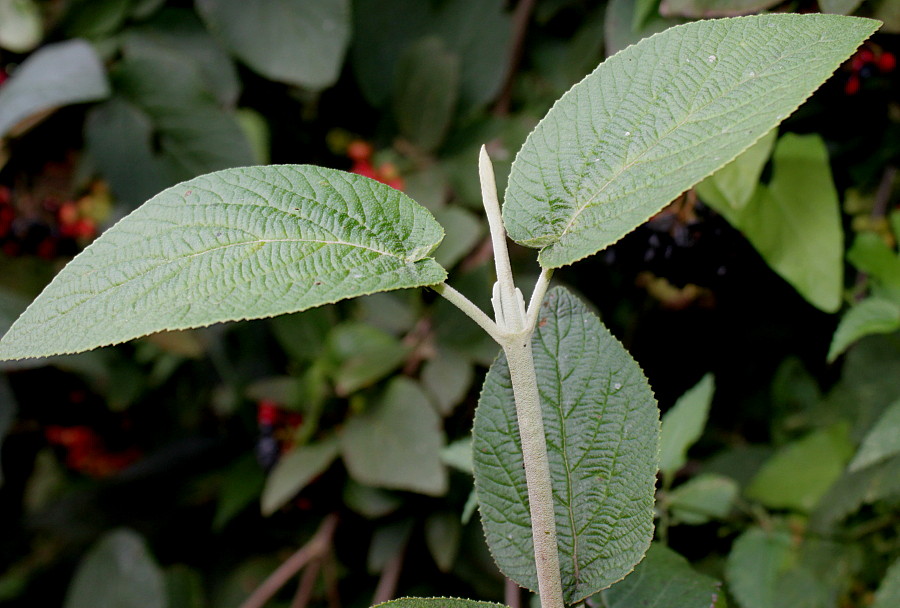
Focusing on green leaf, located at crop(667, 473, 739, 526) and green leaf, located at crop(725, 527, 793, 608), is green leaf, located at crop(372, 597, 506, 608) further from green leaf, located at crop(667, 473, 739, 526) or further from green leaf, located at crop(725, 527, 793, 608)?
green leaf, located at crop(725, 527, 793, 608)

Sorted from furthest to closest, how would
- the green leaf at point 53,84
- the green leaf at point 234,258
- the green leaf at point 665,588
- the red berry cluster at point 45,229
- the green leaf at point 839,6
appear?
the red berry cluster at point 45,229
the green leaf at point 53,84
the green leaf at point 839,6
the green leaf at point 665,588
the green leaf at point 234,258

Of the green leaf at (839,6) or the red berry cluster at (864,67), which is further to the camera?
the red berry cluster at (864,67)

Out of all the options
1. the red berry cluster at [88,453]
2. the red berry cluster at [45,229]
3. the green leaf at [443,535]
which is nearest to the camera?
the green leaf at [443,535]

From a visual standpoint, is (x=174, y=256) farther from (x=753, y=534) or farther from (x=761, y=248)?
(x=753, y=534)

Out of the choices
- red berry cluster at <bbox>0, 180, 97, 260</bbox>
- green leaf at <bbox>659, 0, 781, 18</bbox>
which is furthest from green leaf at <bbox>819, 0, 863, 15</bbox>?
red berry cluster at <bbox>0, 180, 97, 260</bbox>

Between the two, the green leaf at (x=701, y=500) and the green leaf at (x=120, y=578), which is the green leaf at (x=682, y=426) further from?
the green leaf at (x=120, y=578)

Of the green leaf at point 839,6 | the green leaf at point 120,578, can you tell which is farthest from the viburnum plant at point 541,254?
the green leaf at point 120,578
